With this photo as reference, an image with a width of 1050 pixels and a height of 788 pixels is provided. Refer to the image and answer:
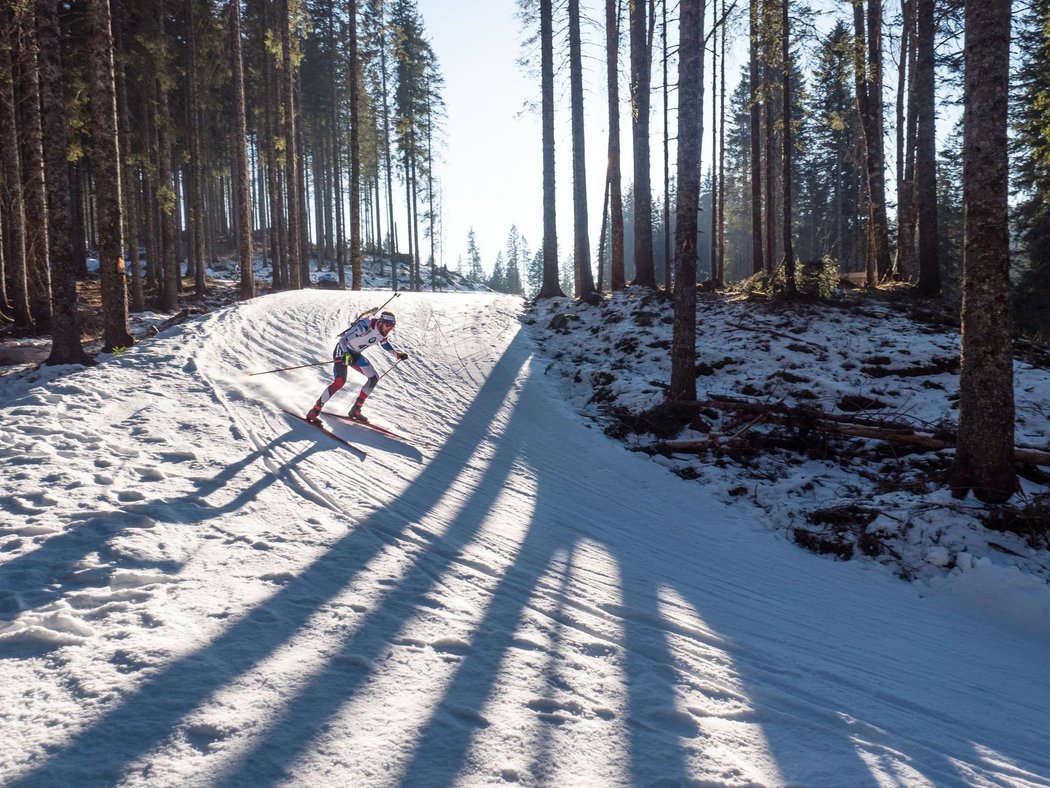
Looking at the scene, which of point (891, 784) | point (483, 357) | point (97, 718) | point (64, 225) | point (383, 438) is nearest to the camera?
point (97, 718)

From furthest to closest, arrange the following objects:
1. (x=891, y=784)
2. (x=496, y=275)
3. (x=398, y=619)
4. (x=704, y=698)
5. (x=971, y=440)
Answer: (x=496, y=275) → (x=971, y=440) → (x=398, y=619) → (x=704, y=698) → (x=891, y=784)

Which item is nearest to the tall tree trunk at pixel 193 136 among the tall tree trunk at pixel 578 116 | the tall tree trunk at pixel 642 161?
the tall tree trunk at pixel 578 116

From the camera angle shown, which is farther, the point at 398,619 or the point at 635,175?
the point at 635,175

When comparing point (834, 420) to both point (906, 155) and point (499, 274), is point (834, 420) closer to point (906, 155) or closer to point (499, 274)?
point (906, 155)

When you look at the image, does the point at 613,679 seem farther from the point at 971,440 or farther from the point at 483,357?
the point at 483,357

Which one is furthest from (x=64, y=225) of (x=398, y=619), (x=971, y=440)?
(x=971, y=440)

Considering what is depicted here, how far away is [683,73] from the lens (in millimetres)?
8586

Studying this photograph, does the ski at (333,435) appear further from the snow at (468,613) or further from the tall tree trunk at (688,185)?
the tall tree trunk at (688,185)

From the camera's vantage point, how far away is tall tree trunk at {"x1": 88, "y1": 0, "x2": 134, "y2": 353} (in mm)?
9672

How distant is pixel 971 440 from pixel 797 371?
4.02 m

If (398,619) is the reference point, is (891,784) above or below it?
below

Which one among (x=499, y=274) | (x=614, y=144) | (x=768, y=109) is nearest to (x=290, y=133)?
(x=614, y=144)

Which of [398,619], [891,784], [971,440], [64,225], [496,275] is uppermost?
[496,275]

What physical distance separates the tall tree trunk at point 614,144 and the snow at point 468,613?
35.8ft
